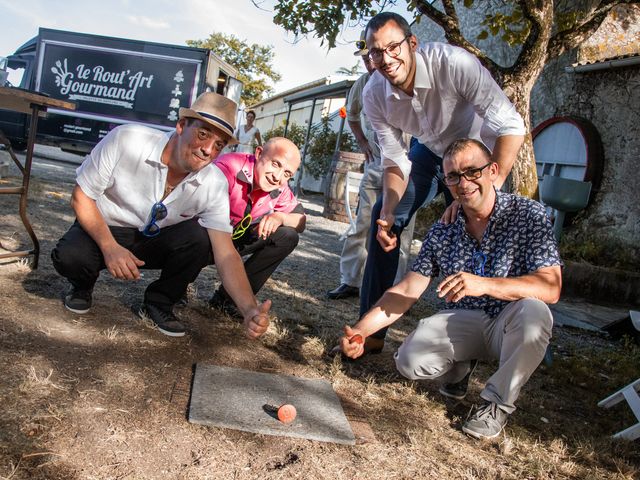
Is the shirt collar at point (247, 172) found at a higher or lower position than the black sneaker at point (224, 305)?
higher

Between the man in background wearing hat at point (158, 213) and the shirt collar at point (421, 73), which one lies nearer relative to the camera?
the man in background wearing hat at point (158, 213)

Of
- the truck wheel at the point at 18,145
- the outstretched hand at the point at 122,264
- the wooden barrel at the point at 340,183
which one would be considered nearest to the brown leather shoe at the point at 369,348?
the outstretched hand at the point at 122,264

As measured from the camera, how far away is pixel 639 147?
8.20 m

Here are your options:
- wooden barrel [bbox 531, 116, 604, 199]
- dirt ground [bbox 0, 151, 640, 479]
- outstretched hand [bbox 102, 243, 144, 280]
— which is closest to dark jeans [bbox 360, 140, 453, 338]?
dirt ground [bbox 0, 151, 640, 479]

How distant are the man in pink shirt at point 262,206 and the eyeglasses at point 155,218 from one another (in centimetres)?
47

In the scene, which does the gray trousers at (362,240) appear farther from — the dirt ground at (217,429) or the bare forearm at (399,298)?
the bare forearm at (399,298)

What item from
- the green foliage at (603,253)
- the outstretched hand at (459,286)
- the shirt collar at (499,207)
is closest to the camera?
the outstretched hand at (459,286)

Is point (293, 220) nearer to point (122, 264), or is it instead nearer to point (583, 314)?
point (122, 264)

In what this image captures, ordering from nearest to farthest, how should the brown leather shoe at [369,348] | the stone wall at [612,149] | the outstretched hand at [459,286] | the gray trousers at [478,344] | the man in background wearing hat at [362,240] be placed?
the outstretched hand at [459,286], the gray trousers at [478,344], the brown leather shoe at [369,348], the man in background wearing hat at [362,240], the stone wall at [612,149]

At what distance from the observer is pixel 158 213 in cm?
302

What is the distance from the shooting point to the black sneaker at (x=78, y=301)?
312 centimetres

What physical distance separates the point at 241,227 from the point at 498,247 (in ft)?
4.92

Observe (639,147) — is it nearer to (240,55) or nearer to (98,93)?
(98,93)

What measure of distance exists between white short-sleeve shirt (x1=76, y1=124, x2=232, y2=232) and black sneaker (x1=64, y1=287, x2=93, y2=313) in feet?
1.37
